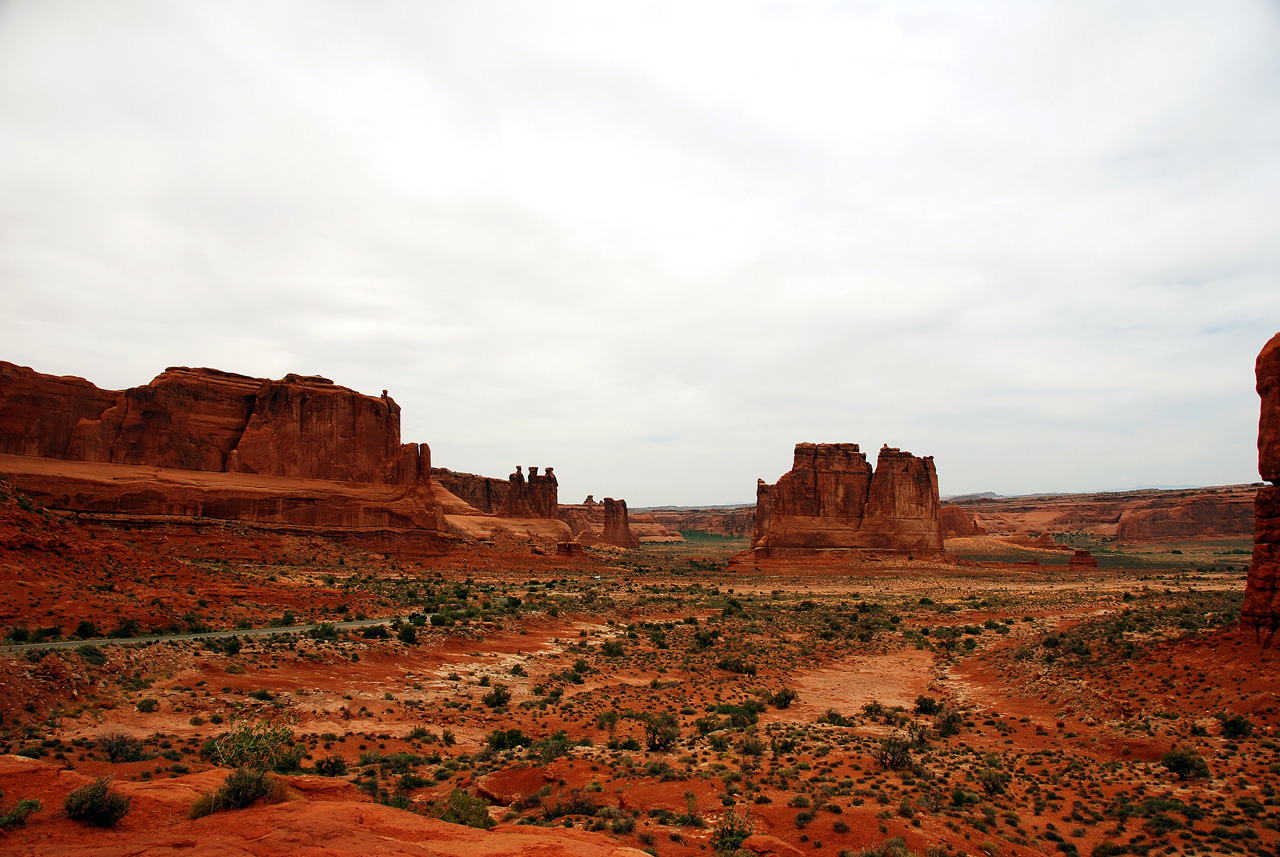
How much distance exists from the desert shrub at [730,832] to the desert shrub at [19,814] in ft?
27.3

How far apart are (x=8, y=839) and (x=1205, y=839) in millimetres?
15992

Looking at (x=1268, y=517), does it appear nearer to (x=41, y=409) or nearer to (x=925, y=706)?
(x=925, y=706)

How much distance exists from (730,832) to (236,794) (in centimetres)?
675

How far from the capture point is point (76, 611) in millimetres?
19969

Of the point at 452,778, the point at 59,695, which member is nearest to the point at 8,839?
the point at 452,778

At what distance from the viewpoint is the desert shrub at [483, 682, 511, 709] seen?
18703 mm

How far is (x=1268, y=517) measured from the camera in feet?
55.8

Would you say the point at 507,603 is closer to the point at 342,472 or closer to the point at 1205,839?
the point at 342,472

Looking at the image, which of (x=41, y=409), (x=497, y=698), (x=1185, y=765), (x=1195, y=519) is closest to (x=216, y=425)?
(x=41, y=409)

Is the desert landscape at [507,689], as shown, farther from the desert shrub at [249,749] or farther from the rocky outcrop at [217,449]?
the rocky outcrop at [217,449]

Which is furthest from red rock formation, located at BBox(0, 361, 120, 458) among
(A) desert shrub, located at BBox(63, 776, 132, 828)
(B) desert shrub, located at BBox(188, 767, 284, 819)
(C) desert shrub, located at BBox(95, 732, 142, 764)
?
(B) desert shrub, located at BBox(188, 767, 284, 819)

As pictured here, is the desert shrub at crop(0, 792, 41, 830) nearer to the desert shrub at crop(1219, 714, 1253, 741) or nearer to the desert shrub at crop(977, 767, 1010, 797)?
the desert shrub at crop(977, 767, 1010, 797)

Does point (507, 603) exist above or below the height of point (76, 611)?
below

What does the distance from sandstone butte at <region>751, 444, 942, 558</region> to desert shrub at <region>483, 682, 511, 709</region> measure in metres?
53.0
